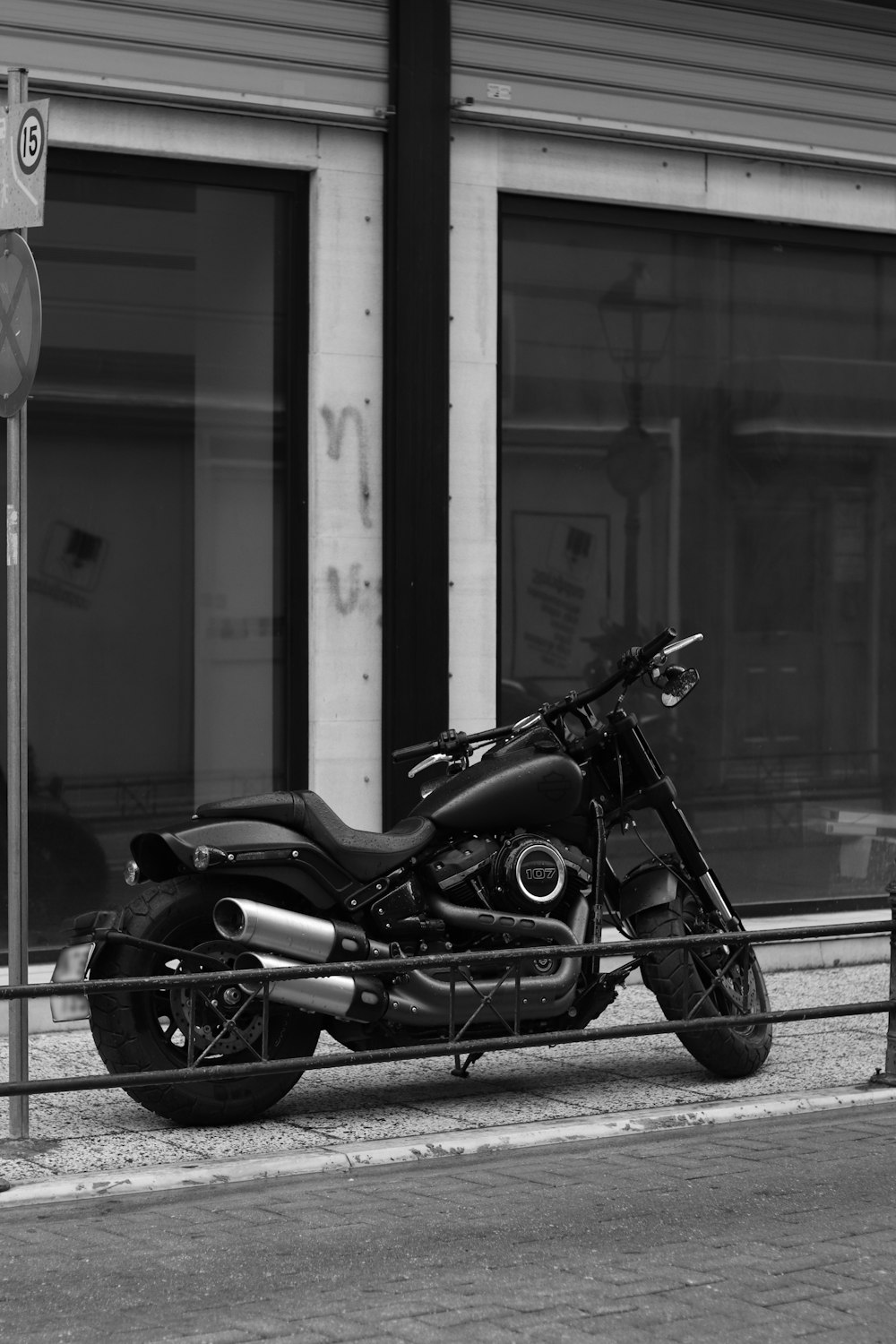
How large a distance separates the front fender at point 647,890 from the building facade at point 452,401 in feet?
6.84

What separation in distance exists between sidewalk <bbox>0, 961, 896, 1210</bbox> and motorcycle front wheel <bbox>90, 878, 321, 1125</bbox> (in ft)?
0.34

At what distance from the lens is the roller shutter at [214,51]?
8.16 meters

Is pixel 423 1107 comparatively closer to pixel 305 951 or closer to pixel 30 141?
pixel 305 951

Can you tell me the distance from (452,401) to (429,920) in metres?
3.34

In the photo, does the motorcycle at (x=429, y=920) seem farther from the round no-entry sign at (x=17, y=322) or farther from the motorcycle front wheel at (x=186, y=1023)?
the round no-entry sign at (x=17, y=322)

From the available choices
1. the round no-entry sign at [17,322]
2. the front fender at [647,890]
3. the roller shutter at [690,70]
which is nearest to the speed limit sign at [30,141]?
the round no-entry sign at [17,322]

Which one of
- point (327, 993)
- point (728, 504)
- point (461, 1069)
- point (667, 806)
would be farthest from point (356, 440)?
point (327, 993)

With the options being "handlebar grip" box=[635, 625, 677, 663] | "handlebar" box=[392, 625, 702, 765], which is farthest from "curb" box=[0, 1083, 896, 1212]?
"handlebar grip" box=[635, 625, 677, 663]

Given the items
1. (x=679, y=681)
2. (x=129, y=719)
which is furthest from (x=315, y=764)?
(x=679, y=681)

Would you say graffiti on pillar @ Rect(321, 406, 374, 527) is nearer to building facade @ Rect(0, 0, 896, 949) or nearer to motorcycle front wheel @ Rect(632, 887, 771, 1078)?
building facade @ Rect(0, 0, 896, 949)

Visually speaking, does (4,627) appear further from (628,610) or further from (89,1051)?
(628,610)

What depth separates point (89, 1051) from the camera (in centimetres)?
760

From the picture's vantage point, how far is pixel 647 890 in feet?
22.8

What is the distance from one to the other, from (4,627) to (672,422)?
11.6ft
